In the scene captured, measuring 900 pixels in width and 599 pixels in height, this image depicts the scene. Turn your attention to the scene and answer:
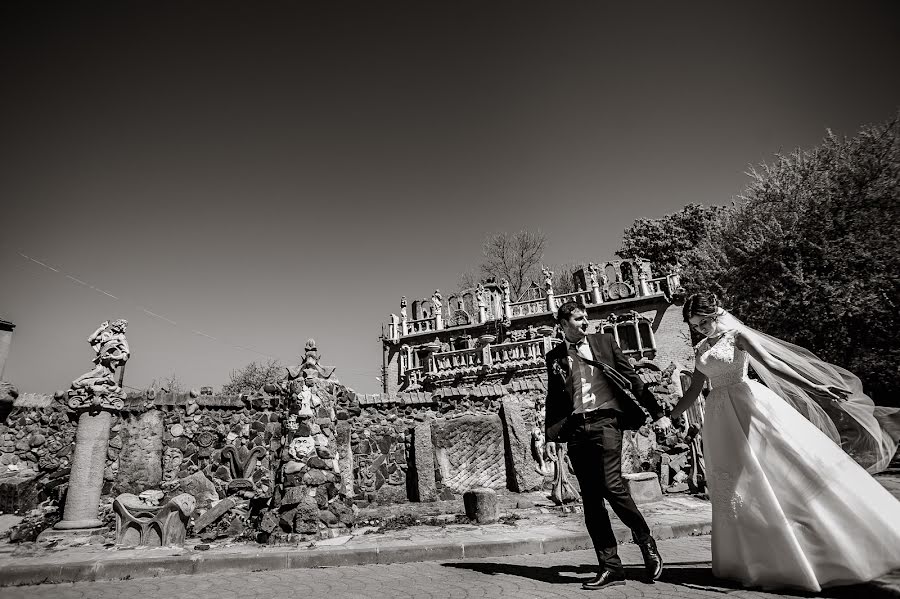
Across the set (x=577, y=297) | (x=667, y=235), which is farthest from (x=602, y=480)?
(x=667, y=235)

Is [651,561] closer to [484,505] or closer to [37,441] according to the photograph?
[484,505]

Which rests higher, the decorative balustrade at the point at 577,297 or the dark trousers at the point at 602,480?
the decorative balustrade at the point at 577,297

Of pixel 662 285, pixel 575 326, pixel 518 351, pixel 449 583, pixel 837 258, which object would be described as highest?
pixel 662 285

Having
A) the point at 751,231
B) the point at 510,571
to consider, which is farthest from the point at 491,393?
the point at 751,231

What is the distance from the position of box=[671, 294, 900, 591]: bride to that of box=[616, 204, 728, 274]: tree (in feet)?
119

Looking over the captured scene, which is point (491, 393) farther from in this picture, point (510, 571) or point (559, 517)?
point (510, 571)

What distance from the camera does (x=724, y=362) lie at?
10.9 feet

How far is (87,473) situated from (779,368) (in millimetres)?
8670

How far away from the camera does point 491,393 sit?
11398 millimetres

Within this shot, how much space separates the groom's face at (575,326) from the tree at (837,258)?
41.9 ft

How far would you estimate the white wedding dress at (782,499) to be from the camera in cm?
259

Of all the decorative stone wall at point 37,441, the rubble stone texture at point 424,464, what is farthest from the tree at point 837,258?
the decorative stone wall at point 37,441

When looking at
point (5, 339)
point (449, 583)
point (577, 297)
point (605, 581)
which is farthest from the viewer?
point (577, 297)

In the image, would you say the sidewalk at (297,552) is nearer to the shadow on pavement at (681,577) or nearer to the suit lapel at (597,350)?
the shadow on pavement at (681,577)
